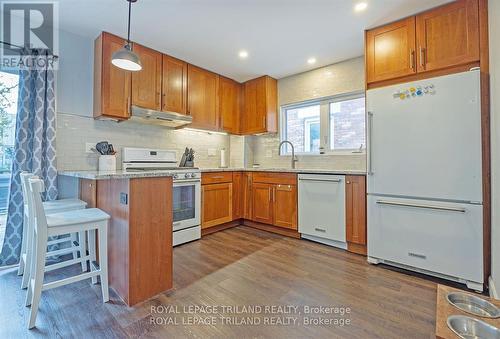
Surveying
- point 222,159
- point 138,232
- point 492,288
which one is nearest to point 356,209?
point 492,288

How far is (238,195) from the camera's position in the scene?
12.5 ft

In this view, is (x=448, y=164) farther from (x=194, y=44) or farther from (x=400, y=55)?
(x=194, y=44)

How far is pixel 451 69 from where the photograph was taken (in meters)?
2.14

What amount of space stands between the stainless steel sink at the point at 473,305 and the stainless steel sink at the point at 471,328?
8cm

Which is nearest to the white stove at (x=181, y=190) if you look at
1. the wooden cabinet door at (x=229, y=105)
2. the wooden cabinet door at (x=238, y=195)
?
the wooden cabinet door at (x=238, y=195)

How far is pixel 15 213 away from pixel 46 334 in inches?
58.7

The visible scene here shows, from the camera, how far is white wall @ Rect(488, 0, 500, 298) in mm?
1714

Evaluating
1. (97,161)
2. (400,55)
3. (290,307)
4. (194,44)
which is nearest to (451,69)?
(400,55)

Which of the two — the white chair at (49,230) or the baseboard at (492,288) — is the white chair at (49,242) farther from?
the baseboard at (492,288)

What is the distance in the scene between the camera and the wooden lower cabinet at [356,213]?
103 inches

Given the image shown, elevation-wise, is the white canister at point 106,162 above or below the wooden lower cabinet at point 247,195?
above

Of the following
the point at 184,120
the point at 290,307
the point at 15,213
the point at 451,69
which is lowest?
the point at 290,307

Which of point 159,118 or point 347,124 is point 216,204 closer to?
point 159,118

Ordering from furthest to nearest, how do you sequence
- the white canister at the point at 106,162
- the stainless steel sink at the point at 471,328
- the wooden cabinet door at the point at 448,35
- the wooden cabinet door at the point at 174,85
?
the wooden cabinet door at the point at 174,85
the white canister at the point at 106,162
the wooden cabinet door at the point at 448,35
the stainless steel sink at the point at 471,328
